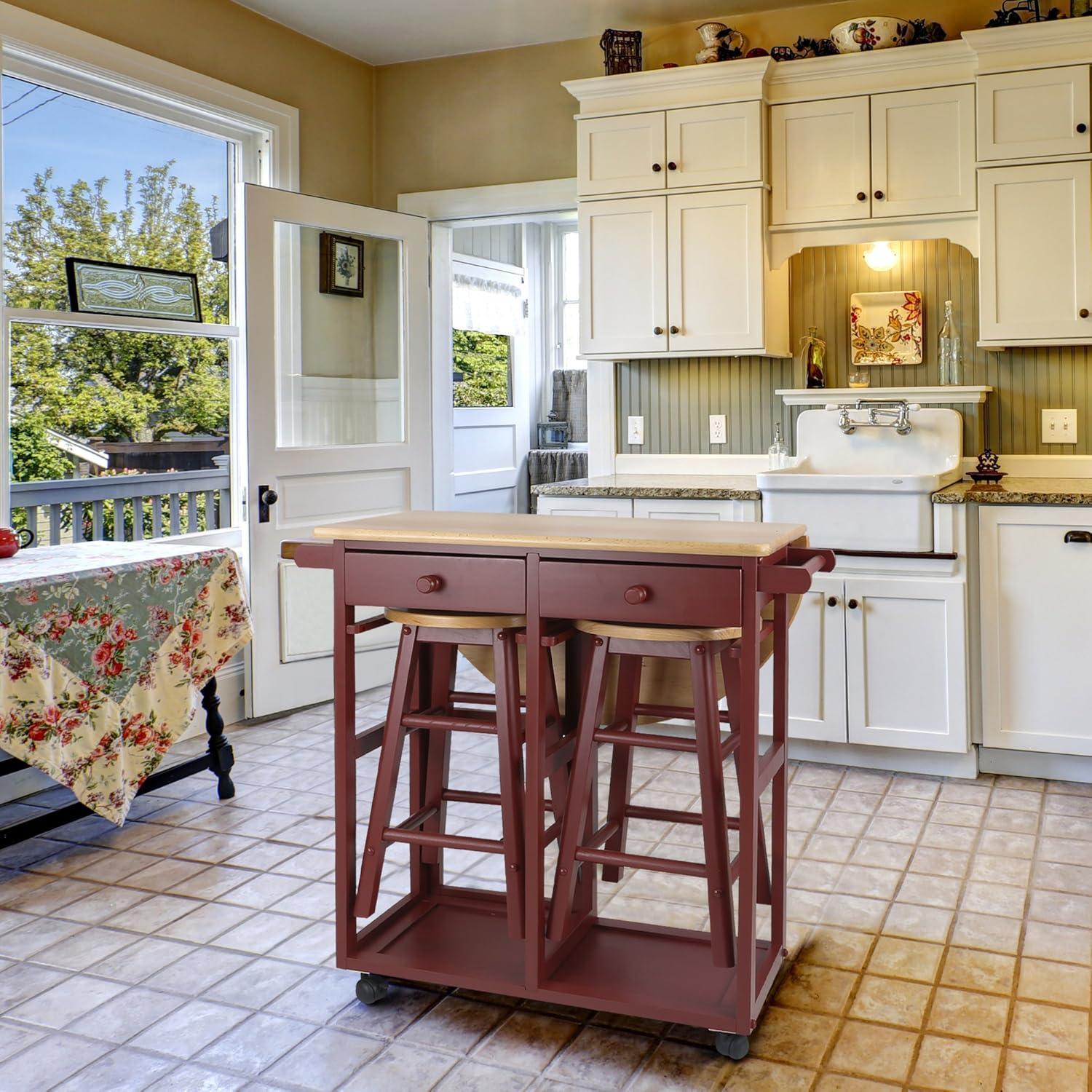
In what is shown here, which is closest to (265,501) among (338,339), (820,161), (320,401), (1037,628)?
(320,401)

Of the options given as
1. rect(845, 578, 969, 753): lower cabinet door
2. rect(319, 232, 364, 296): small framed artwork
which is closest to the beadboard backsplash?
rect(845, 578, 969, 753): lower cabinet door

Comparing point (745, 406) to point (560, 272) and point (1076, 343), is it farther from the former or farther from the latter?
point (560, 272)

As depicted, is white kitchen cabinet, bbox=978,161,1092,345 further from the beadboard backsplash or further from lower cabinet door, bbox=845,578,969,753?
lower cabinet door, bbox=845,578,969,753

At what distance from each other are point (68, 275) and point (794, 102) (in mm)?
2537

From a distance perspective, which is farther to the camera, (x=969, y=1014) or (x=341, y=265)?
(x=341, y=265)

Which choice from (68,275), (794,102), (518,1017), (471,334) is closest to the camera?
(518,1017)

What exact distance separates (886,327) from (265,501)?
Answer: 7.89ft

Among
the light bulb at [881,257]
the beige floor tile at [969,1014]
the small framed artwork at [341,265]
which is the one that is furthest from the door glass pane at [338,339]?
the beige floor tile at [969,1014]

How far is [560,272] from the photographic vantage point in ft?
26.8

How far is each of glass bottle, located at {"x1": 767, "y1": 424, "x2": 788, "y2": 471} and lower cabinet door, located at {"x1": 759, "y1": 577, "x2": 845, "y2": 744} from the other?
67 cm

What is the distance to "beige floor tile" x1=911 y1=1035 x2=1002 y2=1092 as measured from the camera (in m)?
1.95

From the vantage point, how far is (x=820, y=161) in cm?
405

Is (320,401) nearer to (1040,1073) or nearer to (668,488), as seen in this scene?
(668,488)

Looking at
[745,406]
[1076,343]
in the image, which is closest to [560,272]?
[745,406]
